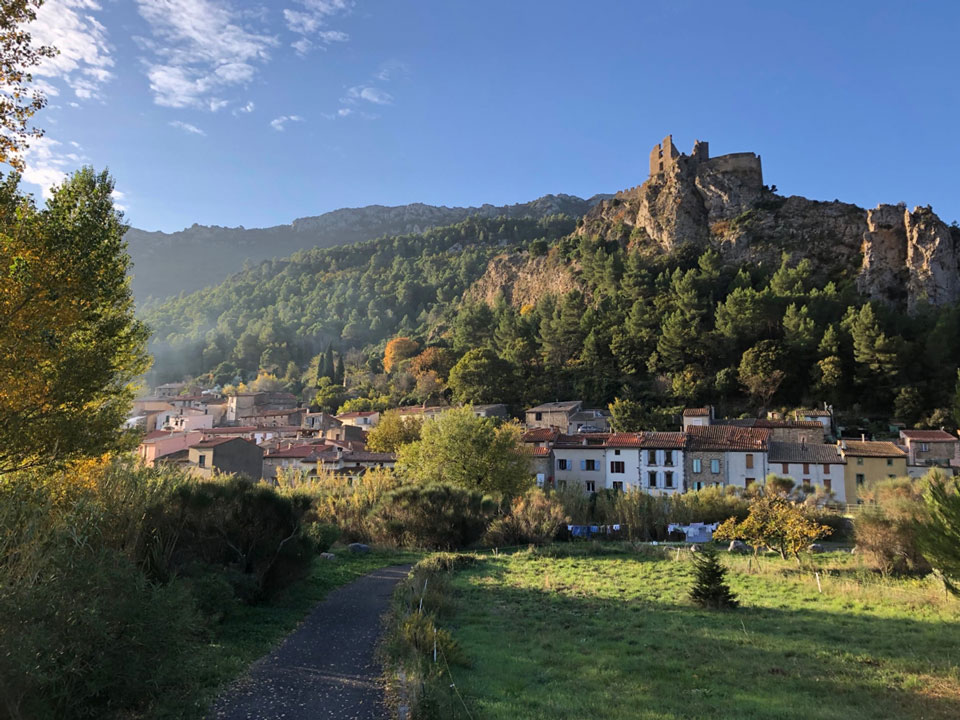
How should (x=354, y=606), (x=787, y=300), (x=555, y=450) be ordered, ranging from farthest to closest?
(x=787, y=300), (x=555, y=450), (x=354, y=606)

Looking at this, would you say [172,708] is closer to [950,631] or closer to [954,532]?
[954,532]

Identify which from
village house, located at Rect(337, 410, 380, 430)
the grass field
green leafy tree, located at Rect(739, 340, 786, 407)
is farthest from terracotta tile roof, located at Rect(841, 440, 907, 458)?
village house, located at Rect(337, 410, 380, 430)

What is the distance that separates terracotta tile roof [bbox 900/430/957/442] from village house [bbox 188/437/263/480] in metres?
42.8

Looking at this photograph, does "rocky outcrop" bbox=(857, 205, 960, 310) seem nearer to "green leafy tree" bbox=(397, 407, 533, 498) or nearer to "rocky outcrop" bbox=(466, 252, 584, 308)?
"rocky outcrop" bbox=(466, 252, 584, 308)

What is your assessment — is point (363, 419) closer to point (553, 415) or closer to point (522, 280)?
point (553, 415)

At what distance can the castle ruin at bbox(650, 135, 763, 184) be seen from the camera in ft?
278

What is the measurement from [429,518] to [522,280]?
7757 cm

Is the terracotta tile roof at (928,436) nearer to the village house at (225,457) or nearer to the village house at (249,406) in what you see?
the village house at (225,457)

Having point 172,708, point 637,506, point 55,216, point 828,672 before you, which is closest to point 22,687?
point 172,708

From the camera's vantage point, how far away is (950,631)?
12891 millimetres

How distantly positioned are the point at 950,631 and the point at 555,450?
101 ft

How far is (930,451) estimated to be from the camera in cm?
3956

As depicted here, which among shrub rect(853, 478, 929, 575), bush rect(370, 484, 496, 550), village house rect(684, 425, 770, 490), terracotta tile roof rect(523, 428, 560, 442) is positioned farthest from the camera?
terracotta tile roof rect(523, 428, 560, 442)

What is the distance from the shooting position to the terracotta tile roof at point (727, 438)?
40.3 meters
